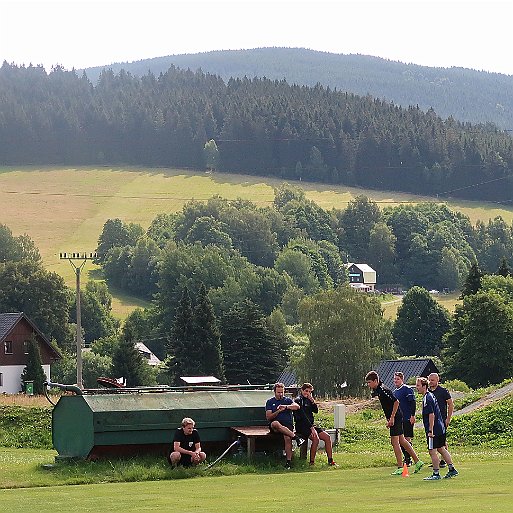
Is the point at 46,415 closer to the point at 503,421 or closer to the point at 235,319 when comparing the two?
the point at 503,421

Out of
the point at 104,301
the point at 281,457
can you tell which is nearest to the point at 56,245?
the point at 104,301

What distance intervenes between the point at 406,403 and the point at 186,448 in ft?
14.0

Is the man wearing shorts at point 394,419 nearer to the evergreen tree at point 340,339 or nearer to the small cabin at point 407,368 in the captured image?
the evergreen tree at point 340,339

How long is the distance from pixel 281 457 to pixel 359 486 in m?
5.47

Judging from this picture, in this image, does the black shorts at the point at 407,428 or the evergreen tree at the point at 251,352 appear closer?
the black shorts at the point at 407,428

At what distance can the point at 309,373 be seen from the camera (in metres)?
91.6

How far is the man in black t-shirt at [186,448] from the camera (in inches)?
966

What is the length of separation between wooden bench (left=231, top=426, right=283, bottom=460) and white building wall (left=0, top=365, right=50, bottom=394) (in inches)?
2793

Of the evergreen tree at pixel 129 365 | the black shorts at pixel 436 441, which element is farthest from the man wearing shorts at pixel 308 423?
the evergreen tree at pixel 129 365

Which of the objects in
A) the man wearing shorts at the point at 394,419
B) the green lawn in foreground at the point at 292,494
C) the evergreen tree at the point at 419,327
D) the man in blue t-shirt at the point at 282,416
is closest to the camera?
the green lawn in foreground at the point at 292,494

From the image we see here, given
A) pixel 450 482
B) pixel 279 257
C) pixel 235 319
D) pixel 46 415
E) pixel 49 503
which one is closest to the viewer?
pixel 49 503

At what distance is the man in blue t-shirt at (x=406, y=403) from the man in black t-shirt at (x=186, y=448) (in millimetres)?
3853

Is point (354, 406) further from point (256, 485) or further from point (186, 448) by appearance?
point (256, 485)

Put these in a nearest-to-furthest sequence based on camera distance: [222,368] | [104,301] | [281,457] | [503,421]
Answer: [281,457]
[503,421]
[222,368]
[104,301]
